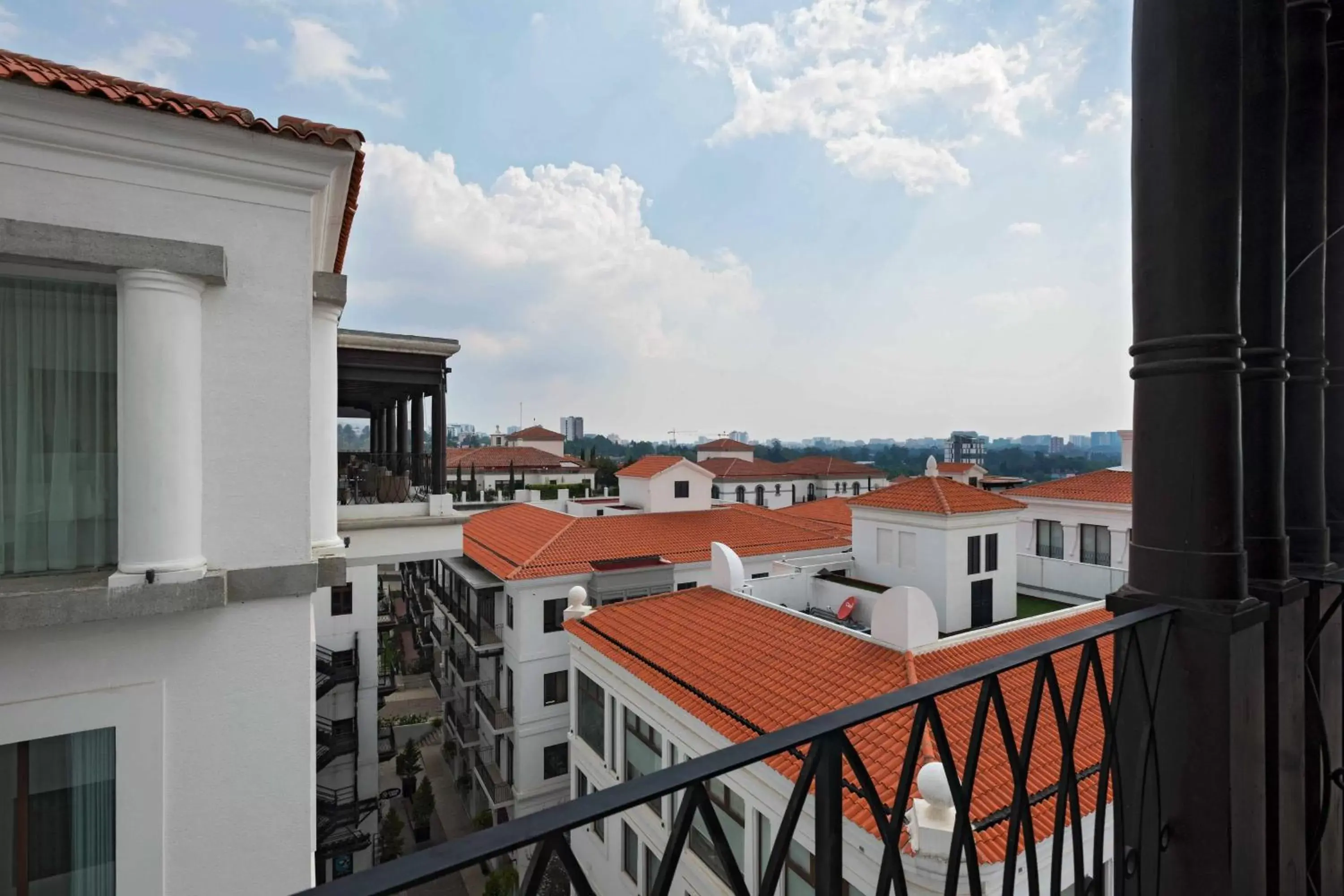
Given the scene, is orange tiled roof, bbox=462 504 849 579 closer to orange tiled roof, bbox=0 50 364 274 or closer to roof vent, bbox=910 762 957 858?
roof vent, bbox=910 762 957 858

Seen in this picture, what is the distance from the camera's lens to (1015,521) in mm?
14328

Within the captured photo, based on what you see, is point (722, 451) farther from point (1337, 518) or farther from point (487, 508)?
point (1337, 518)

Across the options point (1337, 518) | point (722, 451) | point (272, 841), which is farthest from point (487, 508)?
point (722, 451)

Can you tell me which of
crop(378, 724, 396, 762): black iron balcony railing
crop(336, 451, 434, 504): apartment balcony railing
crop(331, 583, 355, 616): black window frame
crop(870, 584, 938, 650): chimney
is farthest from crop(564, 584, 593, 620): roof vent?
crop(378, 724, 396, 762): black iron balcony railing

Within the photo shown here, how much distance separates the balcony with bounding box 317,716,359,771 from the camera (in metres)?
12.9

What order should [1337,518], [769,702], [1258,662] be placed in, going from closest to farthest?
[1258,662] → [1337,518] → [769,702]

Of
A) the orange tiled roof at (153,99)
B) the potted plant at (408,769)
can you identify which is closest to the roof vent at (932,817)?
the orange tiled roof at (153,99)

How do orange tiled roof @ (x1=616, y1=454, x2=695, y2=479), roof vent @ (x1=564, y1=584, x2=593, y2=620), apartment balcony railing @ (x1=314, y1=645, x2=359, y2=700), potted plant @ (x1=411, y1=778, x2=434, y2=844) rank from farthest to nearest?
orange tiled roof @ (x1=616, y1=454, x2=695, y2=479) < potted plant @ (x1=411, y1=778, x2=434, y2=844) < apartment balcony railing @ (x1=314, y1=645, x2=359, y2=700) < roof vent @ (x1=564, y1=584, x2=593, y2=620)

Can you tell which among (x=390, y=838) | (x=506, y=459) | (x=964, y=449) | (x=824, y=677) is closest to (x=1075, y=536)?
(x=824, y=677)

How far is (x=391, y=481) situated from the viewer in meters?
7.11

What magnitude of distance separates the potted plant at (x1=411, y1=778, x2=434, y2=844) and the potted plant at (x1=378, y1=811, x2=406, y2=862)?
65 cm

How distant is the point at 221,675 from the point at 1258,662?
503cm

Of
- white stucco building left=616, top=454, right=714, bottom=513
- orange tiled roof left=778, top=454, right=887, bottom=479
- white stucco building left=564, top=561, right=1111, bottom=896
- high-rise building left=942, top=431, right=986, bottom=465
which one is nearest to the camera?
white stucco building left=564, top=561, right=1111, bottom=896

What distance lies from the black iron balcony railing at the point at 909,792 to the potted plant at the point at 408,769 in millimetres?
18947
